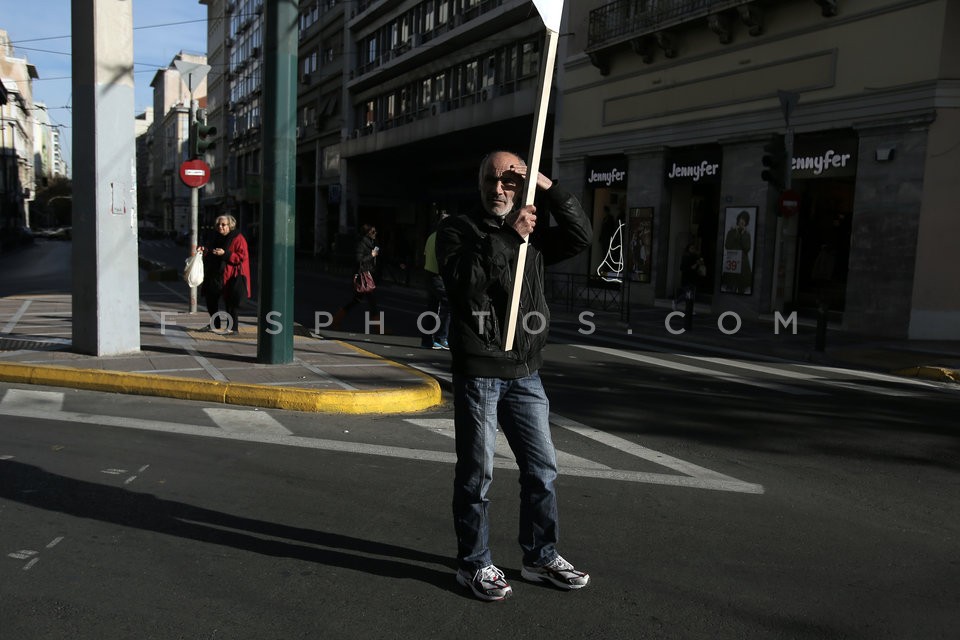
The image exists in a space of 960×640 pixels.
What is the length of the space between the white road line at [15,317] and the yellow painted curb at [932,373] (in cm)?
1244

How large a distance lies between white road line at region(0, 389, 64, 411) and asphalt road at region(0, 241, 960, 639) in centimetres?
4

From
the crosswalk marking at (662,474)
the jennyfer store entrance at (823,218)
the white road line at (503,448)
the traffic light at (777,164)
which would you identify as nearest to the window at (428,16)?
the jennyfer store entrance at (823,218)

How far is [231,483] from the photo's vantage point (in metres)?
4.99

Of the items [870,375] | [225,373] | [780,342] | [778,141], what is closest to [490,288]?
[225,373]

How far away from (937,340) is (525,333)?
14138 mm

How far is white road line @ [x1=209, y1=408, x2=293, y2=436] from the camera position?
638cm

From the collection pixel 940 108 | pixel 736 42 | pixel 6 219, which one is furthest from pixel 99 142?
pixel 6 219

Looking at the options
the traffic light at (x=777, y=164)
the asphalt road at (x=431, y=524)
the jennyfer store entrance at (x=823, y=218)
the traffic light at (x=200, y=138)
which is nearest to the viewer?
the asphalt road at (x=431, y=524)

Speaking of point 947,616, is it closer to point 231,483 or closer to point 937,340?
point 231,483

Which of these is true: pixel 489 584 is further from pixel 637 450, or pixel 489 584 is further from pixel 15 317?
pixel 15 317

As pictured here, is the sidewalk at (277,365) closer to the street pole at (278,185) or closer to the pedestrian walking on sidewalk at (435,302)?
the street pole at (278,185)

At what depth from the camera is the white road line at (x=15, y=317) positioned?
1091 centimetres

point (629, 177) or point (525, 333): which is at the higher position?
point (629, 177)

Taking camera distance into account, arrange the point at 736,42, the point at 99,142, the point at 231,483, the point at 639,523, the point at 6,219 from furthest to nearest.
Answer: the point at 6,219, the point at 736,42, the point at 99,142, the point at 231,483, the point at 639,523
